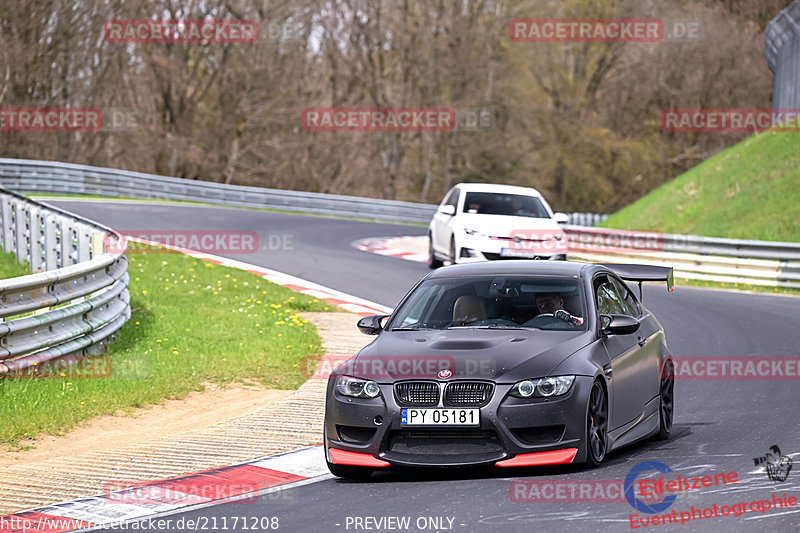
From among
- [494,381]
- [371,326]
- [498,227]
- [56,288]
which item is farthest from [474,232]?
[494,381]

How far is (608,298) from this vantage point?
9.09 metres

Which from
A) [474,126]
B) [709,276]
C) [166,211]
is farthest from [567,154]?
[709,276]

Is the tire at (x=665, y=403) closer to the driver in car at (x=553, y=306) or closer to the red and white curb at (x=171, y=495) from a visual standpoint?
the driver in car at (x=553, y=306)

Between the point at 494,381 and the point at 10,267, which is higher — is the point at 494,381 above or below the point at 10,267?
above

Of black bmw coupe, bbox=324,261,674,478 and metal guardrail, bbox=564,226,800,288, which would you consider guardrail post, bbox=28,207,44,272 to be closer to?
black bmw coupe, bbox=324,261,674,478

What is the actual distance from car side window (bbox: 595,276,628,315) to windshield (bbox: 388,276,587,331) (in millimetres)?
230

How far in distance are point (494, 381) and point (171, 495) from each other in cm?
213

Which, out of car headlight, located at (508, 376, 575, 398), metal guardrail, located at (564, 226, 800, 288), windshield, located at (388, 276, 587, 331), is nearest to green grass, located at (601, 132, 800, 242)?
metal guardrail, located at (564, 226, 800, 288)

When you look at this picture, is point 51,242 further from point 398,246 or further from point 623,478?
point 398,246

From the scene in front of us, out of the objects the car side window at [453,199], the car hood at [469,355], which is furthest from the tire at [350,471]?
the car side window at [453,199]

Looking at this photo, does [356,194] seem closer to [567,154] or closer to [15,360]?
[567,154]

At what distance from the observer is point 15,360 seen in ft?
35.2

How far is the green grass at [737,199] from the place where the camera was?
2695 cm

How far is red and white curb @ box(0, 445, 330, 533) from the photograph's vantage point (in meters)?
6.74
